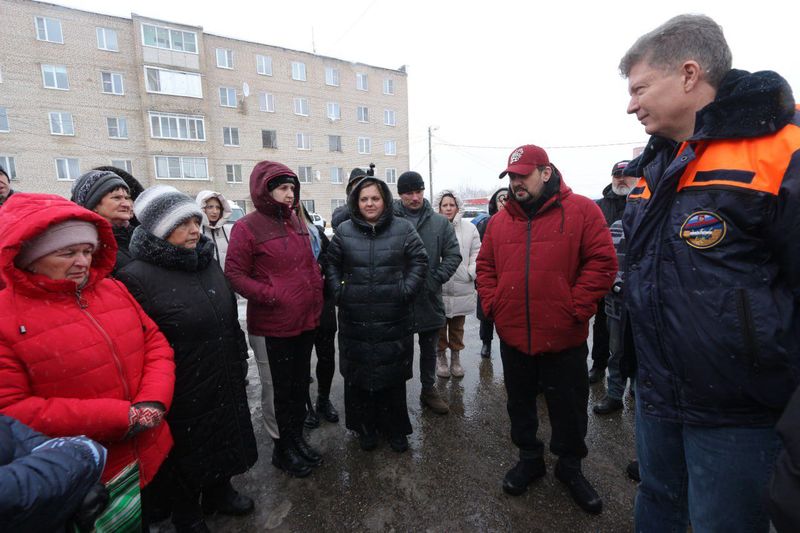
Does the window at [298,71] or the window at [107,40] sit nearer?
the window at [107,40]

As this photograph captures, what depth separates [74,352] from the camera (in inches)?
61.3

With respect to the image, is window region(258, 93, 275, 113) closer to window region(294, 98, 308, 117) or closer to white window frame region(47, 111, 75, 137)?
window region(294, 98, 308, 117)

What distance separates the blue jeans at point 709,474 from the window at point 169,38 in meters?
31.7

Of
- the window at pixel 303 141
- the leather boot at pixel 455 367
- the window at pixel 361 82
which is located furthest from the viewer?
the window at pixel 361 82

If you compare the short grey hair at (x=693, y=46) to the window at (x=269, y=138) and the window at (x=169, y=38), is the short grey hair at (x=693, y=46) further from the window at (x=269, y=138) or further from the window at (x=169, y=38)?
the window at (x=169, y=38)

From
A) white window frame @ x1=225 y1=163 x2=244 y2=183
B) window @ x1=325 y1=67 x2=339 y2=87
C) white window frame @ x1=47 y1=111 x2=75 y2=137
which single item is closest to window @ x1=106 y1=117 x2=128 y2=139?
white window frame @ x1=47 y1=111 x2=75 y2=137

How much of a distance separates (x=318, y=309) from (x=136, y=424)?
4.61ft

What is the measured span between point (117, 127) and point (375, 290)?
28833 millimetres

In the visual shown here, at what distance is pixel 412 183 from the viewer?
389 centimetres

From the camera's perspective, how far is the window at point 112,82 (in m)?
23.5

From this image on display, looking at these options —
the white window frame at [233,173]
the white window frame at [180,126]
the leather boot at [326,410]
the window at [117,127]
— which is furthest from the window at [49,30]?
the leather boot at [326,410]

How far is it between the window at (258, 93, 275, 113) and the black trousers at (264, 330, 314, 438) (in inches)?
1168

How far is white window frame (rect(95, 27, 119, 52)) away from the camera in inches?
917

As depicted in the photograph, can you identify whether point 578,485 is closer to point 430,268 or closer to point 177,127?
point 430,268
